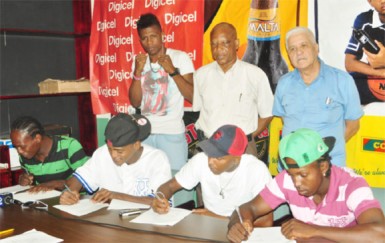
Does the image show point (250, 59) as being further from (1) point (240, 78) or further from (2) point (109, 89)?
(2) point (109, 89)

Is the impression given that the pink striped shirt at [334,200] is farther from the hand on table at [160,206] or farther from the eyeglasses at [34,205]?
the eyeglasses at [34,205]

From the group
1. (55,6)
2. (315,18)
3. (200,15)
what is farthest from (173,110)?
(55,6)

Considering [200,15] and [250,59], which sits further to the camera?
[200,15]

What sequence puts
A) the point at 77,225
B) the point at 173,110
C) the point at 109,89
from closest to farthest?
the point at 77,225, the point at 173,110, the point at 109,89

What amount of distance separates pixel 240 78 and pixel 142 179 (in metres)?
0.94

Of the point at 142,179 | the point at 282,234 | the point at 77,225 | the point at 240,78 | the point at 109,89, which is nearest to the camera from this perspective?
the point at 282,234

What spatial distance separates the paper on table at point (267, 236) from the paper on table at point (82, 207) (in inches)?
32.5

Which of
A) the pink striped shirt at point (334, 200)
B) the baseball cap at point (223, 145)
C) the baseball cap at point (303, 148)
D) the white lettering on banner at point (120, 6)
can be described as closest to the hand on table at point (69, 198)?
the baseball cap at point (223, 145)

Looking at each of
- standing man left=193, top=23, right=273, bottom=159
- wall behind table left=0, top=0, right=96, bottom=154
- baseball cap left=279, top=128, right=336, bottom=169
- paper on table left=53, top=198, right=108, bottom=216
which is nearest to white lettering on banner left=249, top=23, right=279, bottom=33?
standing man left=193, top=23, right=273, bottom=159

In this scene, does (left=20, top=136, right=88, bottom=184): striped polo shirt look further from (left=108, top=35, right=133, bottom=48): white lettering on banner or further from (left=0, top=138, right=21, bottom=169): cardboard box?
(left=108, top=35, right=133, bottom=48): white lettering on banner

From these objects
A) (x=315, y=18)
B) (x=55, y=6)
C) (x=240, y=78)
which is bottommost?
(x=240, y=78)

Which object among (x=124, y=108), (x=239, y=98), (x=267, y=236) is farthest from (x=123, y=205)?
(x=124, y=108)

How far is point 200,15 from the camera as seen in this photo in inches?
139

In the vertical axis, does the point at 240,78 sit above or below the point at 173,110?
above
